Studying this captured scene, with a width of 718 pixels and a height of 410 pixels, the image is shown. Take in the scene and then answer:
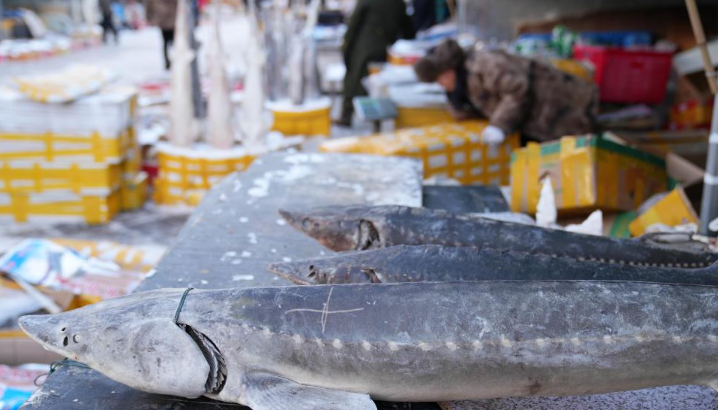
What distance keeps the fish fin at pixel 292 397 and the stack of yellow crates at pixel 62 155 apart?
170 inches

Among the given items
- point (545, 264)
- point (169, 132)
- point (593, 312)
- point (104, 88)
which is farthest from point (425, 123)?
point (593, 312)

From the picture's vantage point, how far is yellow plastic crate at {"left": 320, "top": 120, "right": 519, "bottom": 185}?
14.6ft

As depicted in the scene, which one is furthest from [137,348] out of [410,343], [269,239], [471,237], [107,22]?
[107,22]

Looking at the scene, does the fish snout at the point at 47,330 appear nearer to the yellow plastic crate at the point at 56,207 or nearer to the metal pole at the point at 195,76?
the yellow plastic crate at the point at 56,207

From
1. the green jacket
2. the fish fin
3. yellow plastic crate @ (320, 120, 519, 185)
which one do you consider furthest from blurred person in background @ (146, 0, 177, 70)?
the fish fin

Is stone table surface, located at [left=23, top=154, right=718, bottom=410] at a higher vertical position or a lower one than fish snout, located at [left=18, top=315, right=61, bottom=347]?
lower

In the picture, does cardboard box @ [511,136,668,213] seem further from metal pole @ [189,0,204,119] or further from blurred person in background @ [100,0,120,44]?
blurred person in background @ [100,0,120,44]

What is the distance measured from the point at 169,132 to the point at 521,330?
4.80 meters

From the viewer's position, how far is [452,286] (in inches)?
63.7

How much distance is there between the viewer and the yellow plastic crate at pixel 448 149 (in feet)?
14.6

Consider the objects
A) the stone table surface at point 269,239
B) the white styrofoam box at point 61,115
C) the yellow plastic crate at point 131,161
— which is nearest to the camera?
the stone table surface at point 269,239

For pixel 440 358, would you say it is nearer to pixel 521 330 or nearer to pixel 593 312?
pixel 521 330

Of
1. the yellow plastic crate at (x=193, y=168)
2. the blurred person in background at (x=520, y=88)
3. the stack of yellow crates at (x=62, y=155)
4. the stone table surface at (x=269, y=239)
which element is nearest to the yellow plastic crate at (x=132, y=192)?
the stack of yellow crates at (x=62, y=155)

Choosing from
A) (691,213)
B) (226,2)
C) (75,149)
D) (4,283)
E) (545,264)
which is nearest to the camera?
(545,264)
